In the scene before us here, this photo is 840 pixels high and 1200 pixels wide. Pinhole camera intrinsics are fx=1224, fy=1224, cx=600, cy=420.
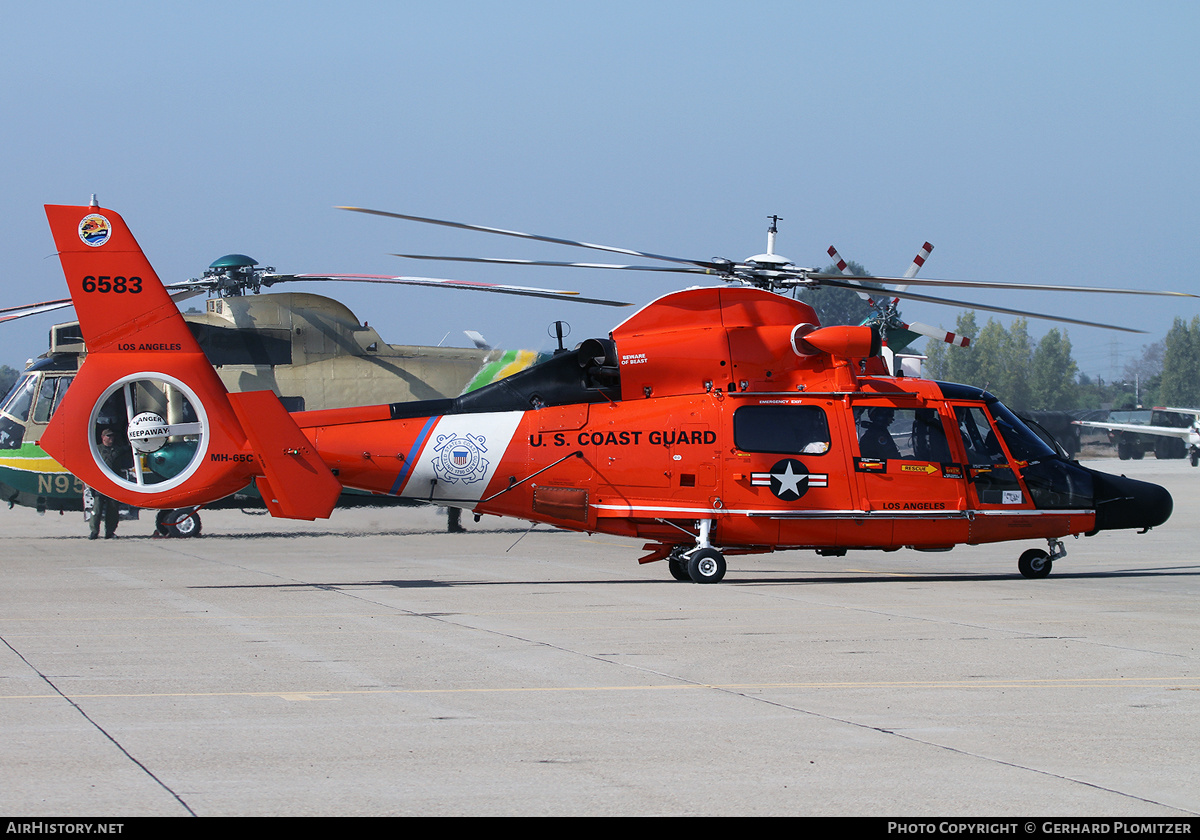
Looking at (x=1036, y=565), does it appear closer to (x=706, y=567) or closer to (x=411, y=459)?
(x=706, y=567)

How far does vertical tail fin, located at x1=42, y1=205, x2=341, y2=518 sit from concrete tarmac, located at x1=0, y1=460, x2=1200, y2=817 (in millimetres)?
1243

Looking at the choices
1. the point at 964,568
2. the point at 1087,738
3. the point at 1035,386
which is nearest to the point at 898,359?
the point at 964,568

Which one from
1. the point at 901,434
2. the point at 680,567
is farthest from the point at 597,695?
the point at 901,434

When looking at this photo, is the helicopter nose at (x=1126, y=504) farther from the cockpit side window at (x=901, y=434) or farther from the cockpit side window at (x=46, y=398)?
the cockpit side window at (x=46, y=398)

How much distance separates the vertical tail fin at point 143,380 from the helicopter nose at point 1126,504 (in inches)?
386

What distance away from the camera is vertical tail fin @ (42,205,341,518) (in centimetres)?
1393

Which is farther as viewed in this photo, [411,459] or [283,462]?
[411,459]

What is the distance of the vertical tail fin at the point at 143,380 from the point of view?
13.9 metres

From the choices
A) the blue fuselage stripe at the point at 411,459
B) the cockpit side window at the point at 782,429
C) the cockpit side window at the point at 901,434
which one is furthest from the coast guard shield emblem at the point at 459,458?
the cockpit side window at the point at 901,434

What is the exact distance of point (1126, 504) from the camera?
16094mm

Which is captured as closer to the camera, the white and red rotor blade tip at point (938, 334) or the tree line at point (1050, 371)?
the white and red rotor blade tip at point (938, 334)

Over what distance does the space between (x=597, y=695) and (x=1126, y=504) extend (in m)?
10.7

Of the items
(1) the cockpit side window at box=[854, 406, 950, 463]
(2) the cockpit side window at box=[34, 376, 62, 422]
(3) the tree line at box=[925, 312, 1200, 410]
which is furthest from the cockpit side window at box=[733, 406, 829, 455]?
(3) the tree line at box=[925, 312, 1200, 410]

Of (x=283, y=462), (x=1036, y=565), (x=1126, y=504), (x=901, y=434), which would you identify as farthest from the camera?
(x=1126, y=504)
